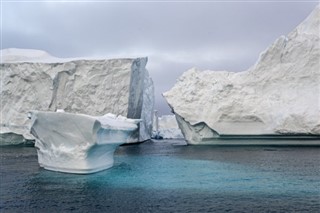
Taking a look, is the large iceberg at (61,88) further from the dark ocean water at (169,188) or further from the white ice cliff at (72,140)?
the white ice cliff at (72,140)

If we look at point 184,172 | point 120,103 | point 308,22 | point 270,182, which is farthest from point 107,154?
point 308,22

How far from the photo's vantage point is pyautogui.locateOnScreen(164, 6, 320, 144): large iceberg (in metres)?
15.0

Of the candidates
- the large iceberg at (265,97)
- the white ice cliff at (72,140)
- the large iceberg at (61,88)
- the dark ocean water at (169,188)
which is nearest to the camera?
the dark ocean water at (169,188)

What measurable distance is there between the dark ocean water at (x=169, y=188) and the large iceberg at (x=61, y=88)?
300 inches

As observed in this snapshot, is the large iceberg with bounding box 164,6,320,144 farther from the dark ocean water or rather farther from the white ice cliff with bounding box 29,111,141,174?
the white ice cliff with bounding box 29,111,141,174

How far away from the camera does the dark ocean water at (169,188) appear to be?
5332mm

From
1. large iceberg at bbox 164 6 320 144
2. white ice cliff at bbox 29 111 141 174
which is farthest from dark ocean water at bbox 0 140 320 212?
large iceberg at bbox 164 6 320 144

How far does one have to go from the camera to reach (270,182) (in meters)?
7.04

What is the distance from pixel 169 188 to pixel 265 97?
10311mm

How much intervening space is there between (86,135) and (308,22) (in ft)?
40.9

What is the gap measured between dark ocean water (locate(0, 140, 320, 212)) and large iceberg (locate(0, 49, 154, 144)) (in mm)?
7621

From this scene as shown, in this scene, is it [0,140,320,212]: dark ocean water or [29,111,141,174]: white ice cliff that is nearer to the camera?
[0,140,320,212]: dark ocean water

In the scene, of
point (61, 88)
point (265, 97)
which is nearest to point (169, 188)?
point (265, 97)

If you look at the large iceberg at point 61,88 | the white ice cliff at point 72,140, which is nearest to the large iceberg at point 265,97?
the large iceberg at point 61,88
